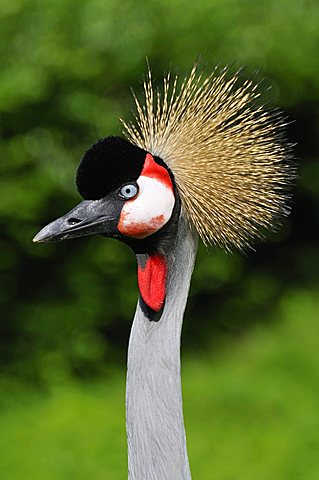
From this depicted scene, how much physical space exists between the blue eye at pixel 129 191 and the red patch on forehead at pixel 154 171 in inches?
1.0

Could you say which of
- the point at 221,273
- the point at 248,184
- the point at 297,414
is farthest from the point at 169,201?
the point at 221,273

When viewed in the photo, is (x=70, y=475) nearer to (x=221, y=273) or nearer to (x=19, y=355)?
(x=19, y=355)

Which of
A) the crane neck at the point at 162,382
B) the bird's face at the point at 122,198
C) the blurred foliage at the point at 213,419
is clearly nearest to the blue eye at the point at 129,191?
the bird's face at the point at 122,198

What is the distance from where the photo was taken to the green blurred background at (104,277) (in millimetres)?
3504

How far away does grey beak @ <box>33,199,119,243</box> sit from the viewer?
172 cm

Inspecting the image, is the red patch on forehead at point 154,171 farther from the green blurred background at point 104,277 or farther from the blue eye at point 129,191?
the green blurred background at point 104,277

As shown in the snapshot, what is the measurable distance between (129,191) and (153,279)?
0.16m

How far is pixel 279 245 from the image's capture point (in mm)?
4723

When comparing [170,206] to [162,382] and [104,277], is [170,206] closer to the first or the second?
[162,382]

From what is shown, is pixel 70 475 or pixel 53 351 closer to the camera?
pixel 70 475

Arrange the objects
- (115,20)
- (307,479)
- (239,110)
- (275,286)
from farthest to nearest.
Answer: (275,286)
(115,20)
(307,479)
(239,110)

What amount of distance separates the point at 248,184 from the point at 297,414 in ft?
6.71

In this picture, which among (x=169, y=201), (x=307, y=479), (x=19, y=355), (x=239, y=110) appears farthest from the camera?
(x=19, y=355)

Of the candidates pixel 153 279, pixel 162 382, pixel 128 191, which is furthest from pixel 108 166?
pixel 162 382
